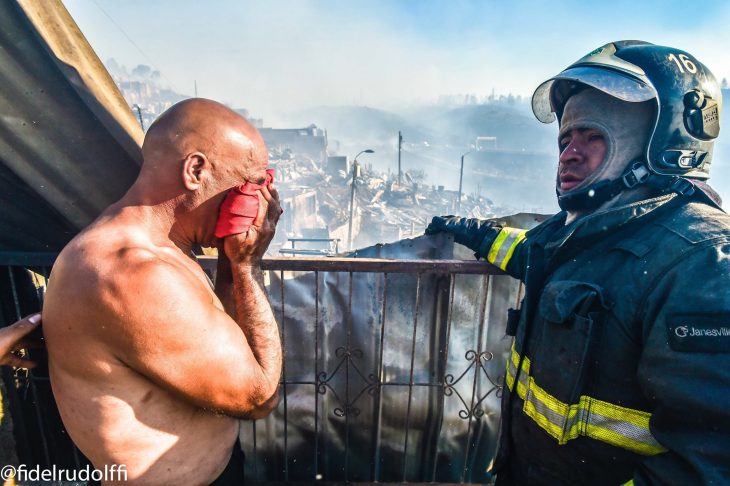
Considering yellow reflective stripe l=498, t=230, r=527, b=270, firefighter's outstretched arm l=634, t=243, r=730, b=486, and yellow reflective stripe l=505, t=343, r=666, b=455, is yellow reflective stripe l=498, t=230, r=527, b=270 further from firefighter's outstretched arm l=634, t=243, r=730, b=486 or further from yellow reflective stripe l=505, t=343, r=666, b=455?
firefighter's outstretched arm l=634, t=243, r=730, b=486

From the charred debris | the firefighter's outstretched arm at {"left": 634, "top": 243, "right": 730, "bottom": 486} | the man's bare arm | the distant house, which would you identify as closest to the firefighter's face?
the firefighter's outstretched arm at {"left": 634, "top": 243, "right": 730, "bottom": 486}

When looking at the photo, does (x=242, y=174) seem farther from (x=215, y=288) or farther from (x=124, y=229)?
(x=215, y=288)

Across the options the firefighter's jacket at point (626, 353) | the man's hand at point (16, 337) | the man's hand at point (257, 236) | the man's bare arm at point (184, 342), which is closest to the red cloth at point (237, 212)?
the man's hand at point (257, 236)

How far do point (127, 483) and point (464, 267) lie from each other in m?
2.38

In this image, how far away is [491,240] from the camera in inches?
109

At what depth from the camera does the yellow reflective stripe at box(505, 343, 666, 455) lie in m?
1.67

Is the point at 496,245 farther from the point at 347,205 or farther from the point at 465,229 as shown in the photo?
the point at 347,205

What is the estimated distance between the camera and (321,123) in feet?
579

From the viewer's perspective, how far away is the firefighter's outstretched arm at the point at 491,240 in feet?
8.39

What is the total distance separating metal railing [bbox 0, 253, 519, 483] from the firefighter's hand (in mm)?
338

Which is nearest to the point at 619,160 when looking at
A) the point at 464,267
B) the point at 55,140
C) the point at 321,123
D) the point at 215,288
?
the point at 464,267

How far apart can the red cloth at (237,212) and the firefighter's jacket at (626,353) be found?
169 centimetres

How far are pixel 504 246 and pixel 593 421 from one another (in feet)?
4.06

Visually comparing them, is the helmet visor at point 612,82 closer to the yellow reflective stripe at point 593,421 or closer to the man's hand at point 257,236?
the yellow reflective stripe at point 593,421
